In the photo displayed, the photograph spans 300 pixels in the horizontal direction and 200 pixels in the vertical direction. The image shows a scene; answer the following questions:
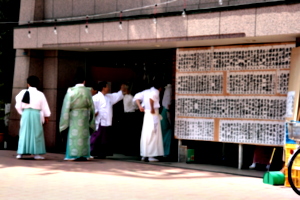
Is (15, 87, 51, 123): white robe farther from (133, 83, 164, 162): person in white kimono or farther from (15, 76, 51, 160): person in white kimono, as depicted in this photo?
(133, 83, 164, 162): person in white kimono

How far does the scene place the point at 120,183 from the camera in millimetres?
10211

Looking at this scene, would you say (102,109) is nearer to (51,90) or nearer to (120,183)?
(51,90)

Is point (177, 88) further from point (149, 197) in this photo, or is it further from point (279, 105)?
point (149, 197)

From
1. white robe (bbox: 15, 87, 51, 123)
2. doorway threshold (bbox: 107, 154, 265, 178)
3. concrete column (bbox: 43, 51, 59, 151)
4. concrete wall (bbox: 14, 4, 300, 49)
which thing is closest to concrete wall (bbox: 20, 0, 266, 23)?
concrete wall (bbox: 14, 4, 300, 49)

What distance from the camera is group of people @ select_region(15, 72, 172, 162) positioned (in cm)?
1366

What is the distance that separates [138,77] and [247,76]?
388cm

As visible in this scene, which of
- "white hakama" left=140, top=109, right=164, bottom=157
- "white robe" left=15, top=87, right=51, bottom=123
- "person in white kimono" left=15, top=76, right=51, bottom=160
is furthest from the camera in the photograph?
"white robe" left=15, top=87, right=51, bottom=123

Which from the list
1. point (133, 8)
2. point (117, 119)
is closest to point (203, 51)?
point (133, 8)

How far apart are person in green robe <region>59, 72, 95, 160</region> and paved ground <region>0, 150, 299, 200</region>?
0.47m

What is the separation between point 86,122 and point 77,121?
0.70 ft

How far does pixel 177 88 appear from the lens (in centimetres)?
1383

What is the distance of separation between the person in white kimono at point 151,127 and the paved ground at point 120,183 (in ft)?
1.94

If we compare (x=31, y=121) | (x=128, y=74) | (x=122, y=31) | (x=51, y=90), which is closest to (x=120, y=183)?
(x=31, y=121)

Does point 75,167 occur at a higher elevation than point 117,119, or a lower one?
lower
